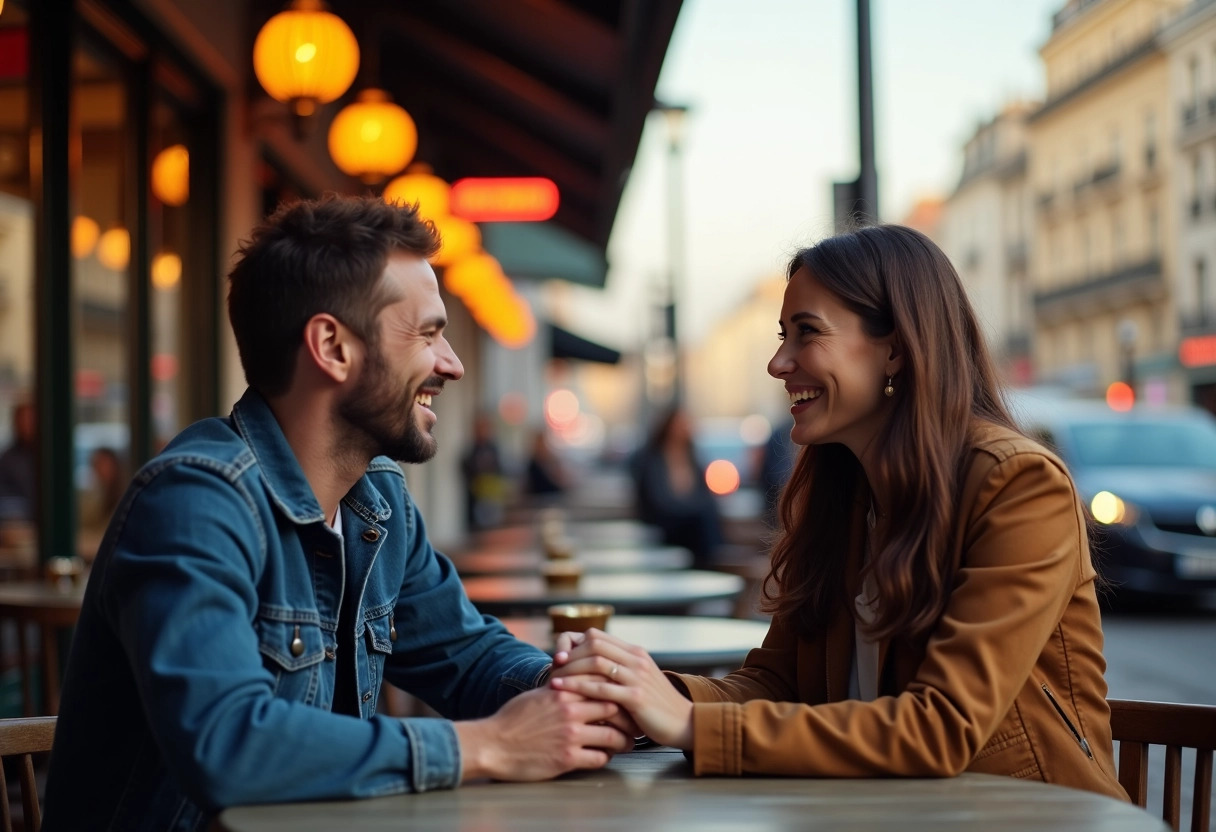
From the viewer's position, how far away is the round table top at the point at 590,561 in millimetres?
5383

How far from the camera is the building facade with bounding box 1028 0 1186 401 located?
6.32 meters

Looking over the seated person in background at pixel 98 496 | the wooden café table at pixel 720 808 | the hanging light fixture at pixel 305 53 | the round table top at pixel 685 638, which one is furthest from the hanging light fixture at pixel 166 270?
the wooden café table at pixel 720 808

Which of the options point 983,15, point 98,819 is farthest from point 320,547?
point 983,15

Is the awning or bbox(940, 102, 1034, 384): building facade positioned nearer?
the awning

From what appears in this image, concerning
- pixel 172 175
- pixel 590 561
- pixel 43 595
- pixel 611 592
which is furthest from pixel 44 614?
Answer: pixel 172 175

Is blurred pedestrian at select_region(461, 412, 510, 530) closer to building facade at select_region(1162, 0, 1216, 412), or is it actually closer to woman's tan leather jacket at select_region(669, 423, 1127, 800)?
building facade at select_region(1162, 0, 1216, 412)

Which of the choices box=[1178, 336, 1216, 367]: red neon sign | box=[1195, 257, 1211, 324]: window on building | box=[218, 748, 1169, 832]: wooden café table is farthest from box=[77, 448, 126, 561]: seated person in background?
box=[1178, 336, 1216, 367]: red neon sign

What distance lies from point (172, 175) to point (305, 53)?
1433mm

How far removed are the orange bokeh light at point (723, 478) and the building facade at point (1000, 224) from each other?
33797mm

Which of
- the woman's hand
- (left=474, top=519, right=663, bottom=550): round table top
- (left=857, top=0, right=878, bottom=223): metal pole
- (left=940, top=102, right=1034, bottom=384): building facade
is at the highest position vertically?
(left=940, top=102, right=1034, bottom=384): building facade

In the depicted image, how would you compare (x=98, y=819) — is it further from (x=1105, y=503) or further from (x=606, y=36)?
(x=1105, y=503)

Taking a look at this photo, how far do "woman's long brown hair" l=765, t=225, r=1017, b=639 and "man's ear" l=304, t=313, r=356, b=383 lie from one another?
2.44 feet

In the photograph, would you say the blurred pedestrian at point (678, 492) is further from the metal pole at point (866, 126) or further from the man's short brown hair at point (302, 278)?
the man's short brown hair at point (302, 278)

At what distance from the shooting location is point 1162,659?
7441 millimetres
